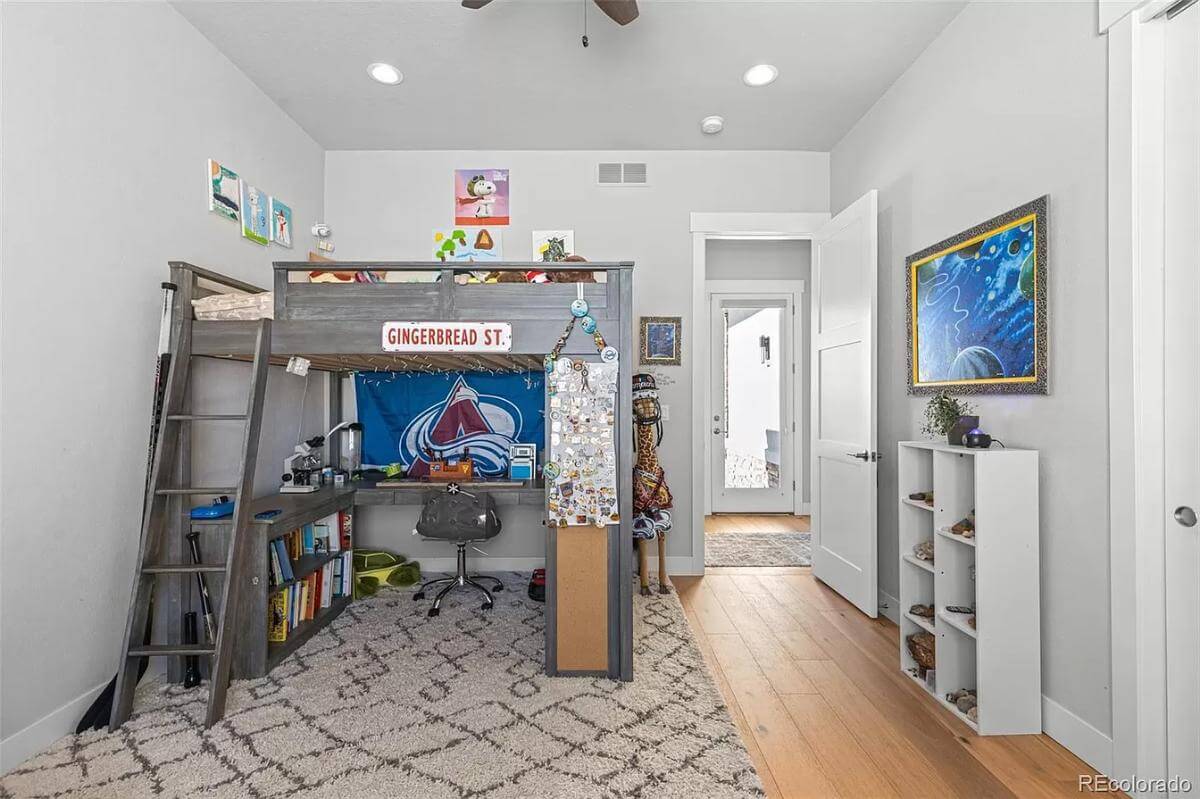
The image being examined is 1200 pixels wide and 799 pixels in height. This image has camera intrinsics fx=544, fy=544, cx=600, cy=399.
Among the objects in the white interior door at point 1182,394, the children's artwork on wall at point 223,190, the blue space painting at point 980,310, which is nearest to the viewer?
the white interior door at point 1182,394

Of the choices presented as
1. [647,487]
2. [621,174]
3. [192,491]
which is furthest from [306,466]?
[621,174]

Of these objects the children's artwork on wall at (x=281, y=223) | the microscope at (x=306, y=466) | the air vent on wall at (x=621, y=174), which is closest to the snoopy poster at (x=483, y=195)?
the air vent on wall at (x=621, y=174)

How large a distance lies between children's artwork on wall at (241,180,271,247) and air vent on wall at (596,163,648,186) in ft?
6.90

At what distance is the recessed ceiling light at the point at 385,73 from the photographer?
9.38 feet

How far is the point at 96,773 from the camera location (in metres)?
1.77

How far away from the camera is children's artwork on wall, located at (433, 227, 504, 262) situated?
12.6ft

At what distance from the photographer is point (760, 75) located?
2926 mm

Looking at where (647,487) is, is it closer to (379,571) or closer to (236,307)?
(379,571)

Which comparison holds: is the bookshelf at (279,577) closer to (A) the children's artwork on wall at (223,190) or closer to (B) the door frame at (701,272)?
(A) the children's artwork on wall at (223,190)

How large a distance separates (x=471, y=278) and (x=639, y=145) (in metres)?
1.85

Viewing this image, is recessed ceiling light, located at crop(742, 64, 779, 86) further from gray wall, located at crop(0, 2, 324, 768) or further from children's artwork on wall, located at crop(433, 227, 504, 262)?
gray wall, located at crop(0, 2, 324, 768)

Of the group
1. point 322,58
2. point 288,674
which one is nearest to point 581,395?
point 288,674

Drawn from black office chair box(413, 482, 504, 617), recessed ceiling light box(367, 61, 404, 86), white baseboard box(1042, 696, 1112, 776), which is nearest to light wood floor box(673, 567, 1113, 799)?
white baseboard box(1042, 696, 1112, 776)

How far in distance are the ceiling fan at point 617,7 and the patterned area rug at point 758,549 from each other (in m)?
3.41
